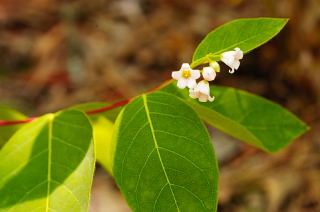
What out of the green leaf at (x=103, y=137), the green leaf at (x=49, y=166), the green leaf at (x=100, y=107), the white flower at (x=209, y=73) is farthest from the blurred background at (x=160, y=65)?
the white flower at (x=209, y=73)

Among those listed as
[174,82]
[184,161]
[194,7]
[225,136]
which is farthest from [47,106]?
[184,161]

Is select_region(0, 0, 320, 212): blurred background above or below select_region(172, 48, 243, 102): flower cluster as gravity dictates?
above

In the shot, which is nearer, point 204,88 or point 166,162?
point 166,162

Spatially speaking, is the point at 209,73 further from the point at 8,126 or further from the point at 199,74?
the point at 8,126

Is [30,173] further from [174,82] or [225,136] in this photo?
[225,136]

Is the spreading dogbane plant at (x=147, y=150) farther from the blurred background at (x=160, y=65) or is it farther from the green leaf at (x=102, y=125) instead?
the blurred background at (x=160, y=65)

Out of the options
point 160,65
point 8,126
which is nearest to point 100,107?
point 8,126

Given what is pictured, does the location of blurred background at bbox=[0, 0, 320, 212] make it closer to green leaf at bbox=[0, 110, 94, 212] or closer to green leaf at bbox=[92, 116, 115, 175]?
green leaf at bbox=[92, 116, 115, 175]

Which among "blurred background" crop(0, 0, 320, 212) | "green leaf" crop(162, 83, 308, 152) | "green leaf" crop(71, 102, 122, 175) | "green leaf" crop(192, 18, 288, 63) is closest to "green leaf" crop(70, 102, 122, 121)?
"green leaf" crop(71, 102, 122, 175)
